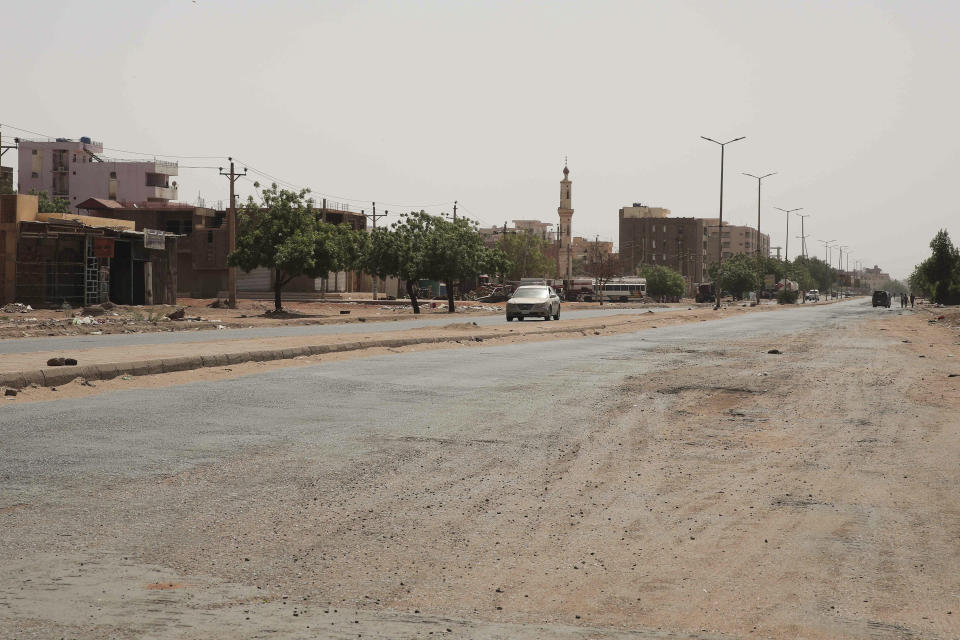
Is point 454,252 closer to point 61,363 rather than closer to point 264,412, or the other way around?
point 61,363

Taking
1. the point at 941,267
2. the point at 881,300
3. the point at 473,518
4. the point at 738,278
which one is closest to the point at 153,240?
the point at 473,518

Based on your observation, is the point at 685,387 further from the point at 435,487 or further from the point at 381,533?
the point at 381,533

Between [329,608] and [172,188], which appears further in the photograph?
[172,188]

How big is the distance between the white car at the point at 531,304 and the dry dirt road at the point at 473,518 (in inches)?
1375

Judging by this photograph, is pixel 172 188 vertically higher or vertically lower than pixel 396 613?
higher

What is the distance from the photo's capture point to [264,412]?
1166cm

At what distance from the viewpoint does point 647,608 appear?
4.87m

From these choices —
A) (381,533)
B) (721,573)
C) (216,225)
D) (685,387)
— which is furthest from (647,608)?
(216,225)

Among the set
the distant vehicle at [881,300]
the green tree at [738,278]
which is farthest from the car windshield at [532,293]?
the green tree at [738,278]

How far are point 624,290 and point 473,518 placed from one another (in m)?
112

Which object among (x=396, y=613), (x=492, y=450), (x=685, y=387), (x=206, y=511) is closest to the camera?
(x=396, y=613)

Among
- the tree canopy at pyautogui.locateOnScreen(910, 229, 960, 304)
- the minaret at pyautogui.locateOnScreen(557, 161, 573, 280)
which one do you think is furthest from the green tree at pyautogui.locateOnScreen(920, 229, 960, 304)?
the minaret at pyautogui.locateOnScreen(557, 161, 573, 280)

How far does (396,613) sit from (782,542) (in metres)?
2.65

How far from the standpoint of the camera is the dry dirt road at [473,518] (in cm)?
473
